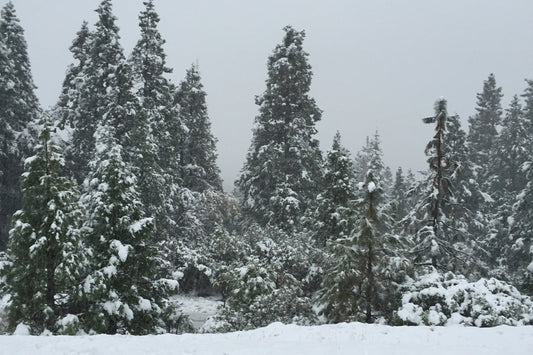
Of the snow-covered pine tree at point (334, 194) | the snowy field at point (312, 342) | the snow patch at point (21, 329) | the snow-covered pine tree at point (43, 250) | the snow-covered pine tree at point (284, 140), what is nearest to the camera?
the snowy field at point (312, 342)

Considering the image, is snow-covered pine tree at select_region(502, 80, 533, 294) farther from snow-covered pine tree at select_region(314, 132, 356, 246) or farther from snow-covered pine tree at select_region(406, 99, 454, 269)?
snow-covered pine tree at select_region(314, 132, 356, 246)

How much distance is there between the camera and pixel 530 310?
475 inches

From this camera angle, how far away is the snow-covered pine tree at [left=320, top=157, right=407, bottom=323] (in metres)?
13.2

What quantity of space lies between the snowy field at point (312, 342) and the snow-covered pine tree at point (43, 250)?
244 cm

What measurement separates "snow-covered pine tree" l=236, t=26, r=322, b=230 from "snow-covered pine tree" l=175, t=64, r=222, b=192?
3.04 m

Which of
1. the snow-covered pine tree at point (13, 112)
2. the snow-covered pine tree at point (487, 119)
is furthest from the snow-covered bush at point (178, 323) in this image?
the snow-covered pine tree at point (487, 119)

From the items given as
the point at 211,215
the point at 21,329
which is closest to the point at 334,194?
the point at 211,215

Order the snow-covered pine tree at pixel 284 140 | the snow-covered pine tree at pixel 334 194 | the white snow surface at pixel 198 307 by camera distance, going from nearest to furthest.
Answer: the snow-covered pine tree at pixel 334 194
the white snow surface at pixel 198 307
the snow-covered pine tree at pixel 284 140

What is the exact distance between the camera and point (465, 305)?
1213 cm

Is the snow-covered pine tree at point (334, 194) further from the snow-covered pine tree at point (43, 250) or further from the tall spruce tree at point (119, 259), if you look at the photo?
the snow-covered pine tree at point (43, 250)

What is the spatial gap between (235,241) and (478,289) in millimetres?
13104

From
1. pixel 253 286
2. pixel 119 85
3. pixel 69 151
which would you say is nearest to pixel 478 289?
pixel 253 286

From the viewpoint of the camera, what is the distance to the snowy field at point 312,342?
9000 mm

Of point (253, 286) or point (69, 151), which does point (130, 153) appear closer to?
point (69, 151)
